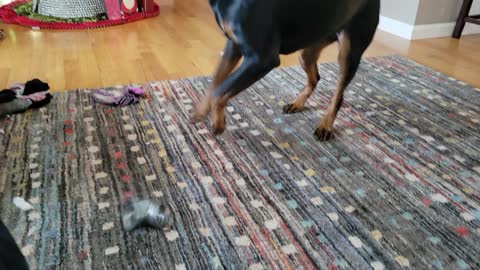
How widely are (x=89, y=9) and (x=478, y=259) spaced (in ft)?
11.9

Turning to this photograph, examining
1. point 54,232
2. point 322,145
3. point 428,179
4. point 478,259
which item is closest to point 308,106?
point 322,145

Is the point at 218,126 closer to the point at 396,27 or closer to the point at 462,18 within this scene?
the point at 396,27

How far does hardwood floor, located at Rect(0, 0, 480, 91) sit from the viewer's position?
2.61 meters

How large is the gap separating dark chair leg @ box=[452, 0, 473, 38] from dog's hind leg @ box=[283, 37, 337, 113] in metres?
2.18

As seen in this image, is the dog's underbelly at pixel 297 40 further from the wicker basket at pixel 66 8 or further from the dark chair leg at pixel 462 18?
the wicker basket at pixel 66 8

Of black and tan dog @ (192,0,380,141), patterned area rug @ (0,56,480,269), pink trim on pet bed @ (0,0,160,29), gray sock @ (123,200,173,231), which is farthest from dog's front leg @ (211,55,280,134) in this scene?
pink trim on pet bed @ (0,0,160,29)

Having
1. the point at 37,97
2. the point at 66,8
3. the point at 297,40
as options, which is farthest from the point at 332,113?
the point at 66,8

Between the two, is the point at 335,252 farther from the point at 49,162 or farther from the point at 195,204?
the point at 49,162

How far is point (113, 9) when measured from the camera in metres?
3.85

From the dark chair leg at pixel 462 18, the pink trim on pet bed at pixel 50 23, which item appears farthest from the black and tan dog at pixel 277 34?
the pink trim on pet bed at pixel 50 23

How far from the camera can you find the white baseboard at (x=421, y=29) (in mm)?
3641

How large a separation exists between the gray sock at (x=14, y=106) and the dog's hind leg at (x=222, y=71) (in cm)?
95

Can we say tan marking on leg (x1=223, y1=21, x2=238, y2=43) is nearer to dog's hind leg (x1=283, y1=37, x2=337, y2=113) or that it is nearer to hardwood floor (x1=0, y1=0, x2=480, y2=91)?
dog's hind leg (x1=283, y1=37, x2=337, y2=113)

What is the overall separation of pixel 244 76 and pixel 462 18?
9.90ft
